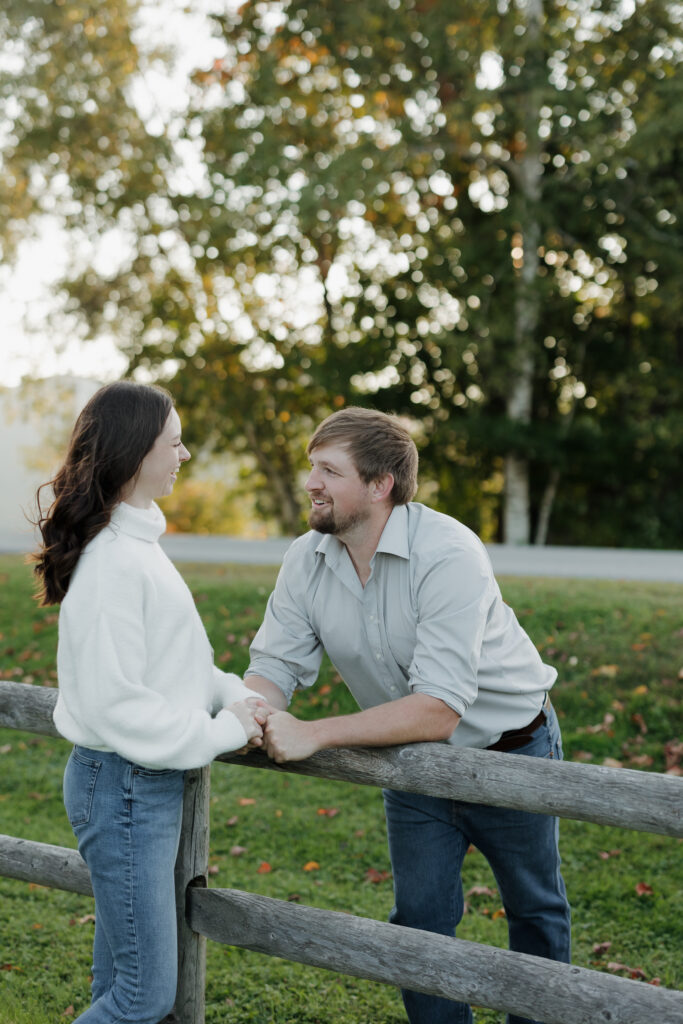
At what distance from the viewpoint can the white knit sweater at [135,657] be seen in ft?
8.08

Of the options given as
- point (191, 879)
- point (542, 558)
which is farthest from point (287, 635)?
point (542, 558)

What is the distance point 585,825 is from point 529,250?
543 inches

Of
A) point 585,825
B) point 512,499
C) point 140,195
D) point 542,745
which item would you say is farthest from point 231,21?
point 542,745

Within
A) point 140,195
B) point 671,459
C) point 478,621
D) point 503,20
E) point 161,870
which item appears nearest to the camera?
point 161,870

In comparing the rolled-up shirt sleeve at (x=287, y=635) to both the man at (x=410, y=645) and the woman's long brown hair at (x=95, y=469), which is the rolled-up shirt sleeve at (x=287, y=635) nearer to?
the man at (x=410, y=645)

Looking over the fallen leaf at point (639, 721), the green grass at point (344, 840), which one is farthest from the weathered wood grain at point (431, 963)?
the fallen leaf at point (639, 721)

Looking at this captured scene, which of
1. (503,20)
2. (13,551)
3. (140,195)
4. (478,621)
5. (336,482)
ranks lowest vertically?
(13,551)

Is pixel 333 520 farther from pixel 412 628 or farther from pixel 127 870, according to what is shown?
pixel 127 870

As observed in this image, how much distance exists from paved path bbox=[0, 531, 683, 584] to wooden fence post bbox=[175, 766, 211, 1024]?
29.5ft

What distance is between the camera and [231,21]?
769 inches

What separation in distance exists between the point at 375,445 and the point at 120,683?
1.16m

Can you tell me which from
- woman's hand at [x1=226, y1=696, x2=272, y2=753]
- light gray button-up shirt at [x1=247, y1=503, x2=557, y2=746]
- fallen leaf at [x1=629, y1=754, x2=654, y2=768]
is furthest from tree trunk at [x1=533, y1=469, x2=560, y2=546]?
woman's hand at [x1=226, y1=696, x2=272, y2=753]

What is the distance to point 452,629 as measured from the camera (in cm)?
292

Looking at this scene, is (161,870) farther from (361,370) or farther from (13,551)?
(361,370)
